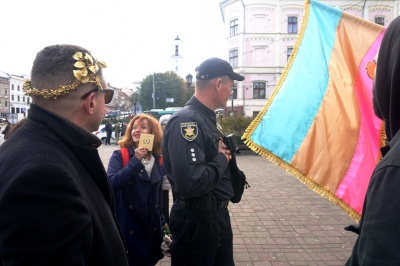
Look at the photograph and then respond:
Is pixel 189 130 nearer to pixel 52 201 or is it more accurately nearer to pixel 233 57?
pixel 52 201

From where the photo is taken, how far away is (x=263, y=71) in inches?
1411

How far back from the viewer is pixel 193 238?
2.50 meters

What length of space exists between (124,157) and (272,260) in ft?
8.14

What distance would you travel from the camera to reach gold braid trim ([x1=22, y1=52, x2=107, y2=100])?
4.92 feet

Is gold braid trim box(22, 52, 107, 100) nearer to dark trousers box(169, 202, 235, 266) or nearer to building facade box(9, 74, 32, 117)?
dark trousers box(169, 202, 235, 266)

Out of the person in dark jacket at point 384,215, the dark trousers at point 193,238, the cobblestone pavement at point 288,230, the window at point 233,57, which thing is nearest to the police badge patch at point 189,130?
the dark trousers at point 193,238

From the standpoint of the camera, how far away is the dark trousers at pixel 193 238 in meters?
2.50

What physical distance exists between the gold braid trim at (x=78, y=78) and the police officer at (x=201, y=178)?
3.25 feet

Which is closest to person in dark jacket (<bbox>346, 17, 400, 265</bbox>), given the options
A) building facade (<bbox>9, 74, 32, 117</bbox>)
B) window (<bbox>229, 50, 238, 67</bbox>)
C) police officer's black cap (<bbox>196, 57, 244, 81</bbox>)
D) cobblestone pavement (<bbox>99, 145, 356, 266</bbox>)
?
police officer's black cap (<bbox>196, 57, 244, 81</bbox>)

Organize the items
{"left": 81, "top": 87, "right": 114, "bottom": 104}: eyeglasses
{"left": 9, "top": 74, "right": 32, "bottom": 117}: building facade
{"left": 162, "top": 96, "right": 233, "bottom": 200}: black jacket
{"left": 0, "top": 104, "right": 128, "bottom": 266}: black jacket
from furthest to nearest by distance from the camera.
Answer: {"left": 9, "top": 74, "right": 32, "bottom": 117}: building facade < {"left": 162, "top": 96, "right": 233, "bottom": 200}: black jacket < {"left": 81, "top": 87, "right": 114, "bottom": 104}: eyeglasses < {"left": 0, "top": 104, "right": 128, "bottom": 266}: black jacket

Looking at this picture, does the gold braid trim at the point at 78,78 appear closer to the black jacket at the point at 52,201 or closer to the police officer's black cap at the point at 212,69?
the black jacket at the point at 52,201

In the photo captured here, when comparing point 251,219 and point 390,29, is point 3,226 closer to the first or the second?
point 390,29

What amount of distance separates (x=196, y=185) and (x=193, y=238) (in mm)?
451

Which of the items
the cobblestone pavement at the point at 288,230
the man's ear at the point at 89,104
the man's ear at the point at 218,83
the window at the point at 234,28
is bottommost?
the cobblestone pavement at the point at 288,230
